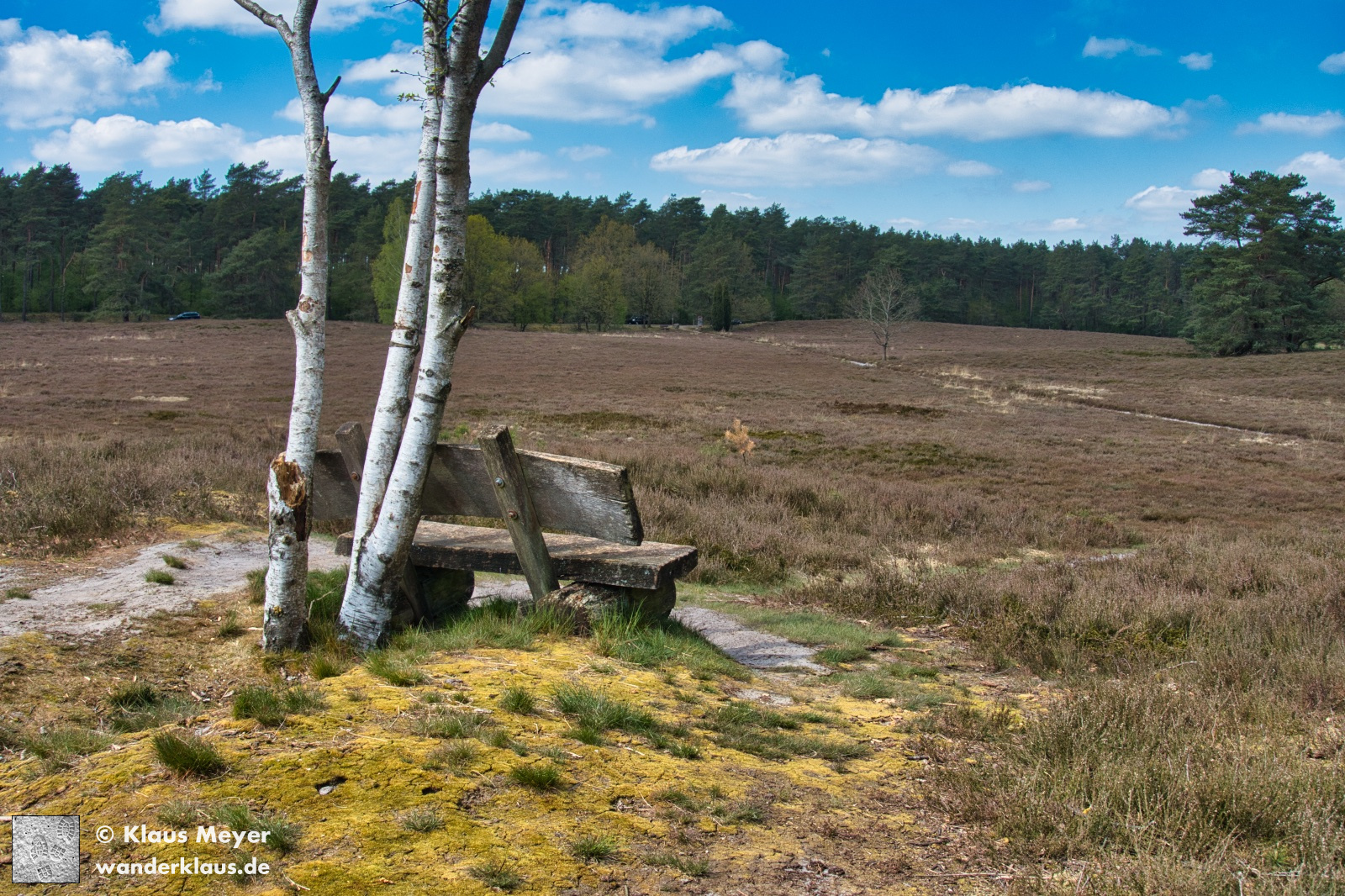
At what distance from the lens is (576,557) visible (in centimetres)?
499

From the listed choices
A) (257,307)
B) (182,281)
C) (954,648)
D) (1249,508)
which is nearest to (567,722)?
(954,648)

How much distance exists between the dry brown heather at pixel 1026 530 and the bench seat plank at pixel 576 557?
1.68m

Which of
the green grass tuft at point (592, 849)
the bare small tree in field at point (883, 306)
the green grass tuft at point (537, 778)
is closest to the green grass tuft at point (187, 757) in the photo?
the green grass tuft at point (537, 778)

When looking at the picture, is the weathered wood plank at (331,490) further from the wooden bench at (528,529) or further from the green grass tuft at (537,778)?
the green grass tuft at (537,778)

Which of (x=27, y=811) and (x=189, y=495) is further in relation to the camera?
(x=189, y=495)

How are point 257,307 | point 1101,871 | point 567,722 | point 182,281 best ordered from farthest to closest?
point 182,281 < point 257,307 < point 567,722 < point 1101,871

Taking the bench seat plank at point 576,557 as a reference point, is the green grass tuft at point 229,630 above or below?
below

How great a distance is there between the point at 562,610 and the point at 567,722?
146 cm

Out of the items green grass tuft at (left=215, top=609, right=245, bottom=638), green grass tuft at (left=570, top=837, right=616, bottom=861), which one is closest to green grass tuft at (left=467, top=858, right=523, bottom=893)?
green grass tuft at (left=570, top=837, right=616, bottom=861)

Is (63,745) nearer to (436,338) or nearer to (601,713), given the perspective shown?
(601,713)

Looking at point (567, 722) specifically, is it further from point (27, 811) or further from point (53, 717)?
point (53, 717)

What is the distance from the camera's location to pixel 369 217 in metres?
84.9

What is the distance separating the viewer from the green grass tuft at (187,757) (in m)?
2.69

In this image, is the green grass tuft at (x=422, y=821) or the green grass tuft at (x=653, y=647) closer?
the green grass tuft at (x=422, y=821)
